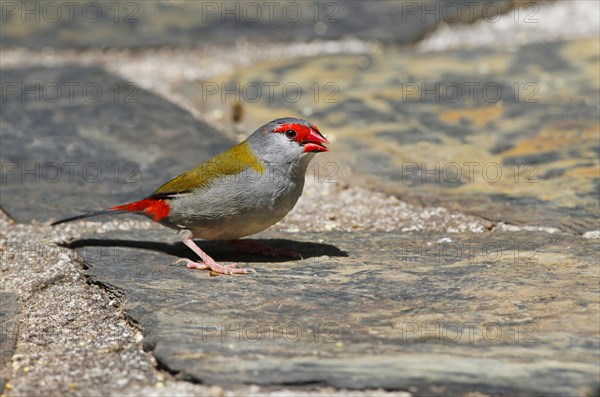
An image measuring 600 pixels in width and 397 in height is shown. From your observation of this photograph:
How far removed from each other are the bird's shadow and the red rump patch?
16 cm

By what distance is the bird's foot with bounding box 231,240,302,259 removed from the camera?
14.1 feet

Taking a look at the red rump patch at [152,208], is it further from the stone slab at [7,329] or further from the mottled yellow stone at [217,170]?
the stone slab at [7,329]

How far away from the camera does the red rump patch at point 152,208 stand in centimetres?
435

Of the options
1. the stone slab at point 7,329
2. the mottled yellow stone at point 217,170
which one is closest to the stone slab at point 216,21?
the mottled yellow stone at point 217,170

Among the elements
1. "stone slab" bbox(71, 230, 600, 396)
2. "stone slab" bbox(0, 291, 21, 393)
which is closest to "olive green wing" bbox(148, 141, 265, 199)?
"stone slab" bbox(71, 230, 600, 396)

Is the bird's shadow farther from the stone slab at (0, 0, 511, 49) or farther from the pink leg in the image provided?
the stone slab at (0, 0, 511, 49)

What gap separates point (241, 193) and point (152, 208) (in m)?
0.49

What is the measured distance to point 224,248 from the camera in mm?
4660

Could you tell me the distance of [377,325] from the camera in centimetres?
320

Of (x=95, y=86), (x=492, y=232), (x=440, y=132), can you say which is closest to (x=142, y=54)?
(x=95, y=86)

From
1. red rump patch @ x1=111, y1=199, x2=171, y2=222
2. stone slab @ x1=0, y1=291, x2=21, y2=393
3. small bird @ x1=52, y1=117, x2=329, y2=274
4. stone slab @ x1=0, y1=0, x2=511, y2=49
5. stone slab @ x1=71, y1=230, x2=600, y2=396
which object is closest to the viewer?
stone slab @ x1=71, y1=230, x2=600, y2=396

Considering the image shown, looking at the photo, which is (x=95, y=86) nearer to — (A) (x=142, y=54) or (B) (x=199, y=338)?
(A) (x=142, y=54)

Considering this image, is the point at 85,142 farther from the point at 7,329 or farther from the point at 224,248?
the point at 7,329

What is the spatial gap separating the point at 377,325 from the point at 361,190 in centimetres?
198
